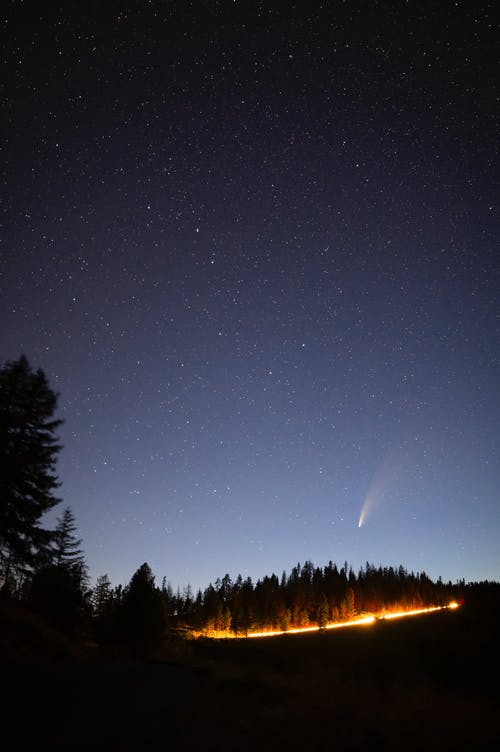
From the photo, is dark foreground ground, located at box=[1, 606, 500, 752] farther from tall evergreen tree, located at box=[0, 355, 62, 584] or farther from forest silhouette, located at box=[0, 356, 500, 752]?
tall evergreen tree, located at box=[0, 355, 62, 584]

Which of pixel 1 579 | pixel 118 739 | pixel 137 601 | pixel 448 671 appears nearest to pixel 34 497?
pixel 1 579

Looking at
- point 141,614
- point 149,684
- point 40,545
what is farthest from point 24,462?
point 141,614

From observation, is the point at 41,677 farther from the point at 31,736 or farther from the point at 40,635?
the point at 40,635

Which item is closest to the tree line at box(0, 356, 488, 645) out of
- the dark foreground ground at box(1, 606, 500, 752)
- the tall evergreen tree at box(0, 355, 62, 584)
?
the tall evergreen tree at box(0, 355, 62, 584)

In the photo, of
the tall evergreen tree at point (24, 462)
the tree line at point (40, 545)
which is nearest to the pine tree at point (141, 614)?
the tree line at point (40, 545)

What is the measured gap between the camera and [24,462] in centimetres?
1496

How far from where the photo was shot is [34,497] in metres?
15.2

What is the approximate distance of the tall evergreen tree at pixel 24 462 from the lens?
14.7 meters

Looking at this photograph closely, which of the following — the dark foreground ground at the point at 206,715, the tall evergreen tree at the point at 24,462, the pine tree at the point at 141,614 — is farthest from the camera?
the pine tree at the point at 141,614

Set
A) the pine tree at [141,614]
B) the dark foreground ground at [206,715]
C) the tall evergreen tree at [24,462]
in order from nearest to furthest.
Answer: the dark foreground ground at [206,715] < the tall evergreen tree at [24,462] < the pine tree at [141,614]

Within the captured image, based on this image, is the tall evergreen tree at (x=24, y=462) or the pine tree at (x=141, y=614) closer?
the tall evergreen tree at (x=24, y=462)

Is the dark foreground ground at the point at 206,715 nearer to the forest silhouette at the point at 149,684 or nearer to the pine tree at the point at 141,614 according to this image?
the forest silhouette at the point at 149,684

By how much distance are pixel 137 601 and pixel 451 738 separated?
27.0m

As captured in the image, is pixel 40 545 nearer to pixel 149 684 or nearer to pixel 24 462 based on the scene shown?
pixel 24 462
